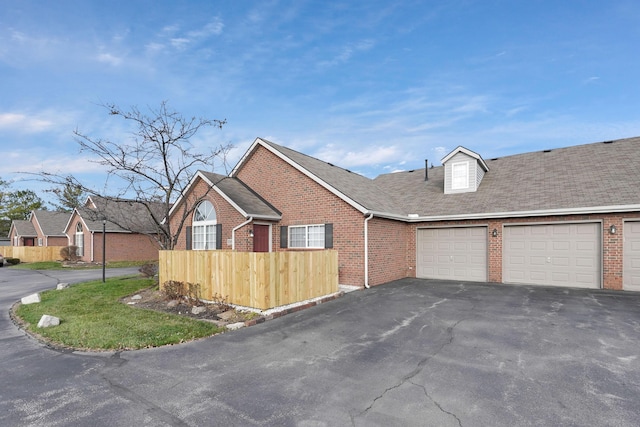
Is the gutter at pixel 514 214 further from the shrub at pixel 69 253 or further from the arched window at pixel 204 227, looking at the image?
the shrub at pixel 69 253

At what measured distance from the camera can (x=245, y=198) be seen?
1446cm

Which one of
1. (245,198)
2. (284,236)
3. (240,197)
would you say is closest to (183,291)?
(284,236)

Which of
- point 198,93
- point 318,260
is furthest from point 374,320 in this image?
point 198,93

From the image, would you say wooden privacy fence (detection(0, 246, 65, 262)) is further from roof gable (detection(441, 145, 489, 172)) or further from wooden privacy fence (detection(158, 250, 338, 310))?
roof gable (detection(441, 145, 489, 172))

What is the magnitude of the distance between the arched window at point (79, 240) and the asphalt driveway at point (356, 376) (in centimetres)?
2572

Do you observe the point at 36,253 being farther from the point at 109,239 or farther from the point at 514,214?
the point at 514,214

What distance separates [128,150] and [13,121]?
972 cm

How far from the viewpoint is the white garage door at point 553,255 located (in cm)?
1138

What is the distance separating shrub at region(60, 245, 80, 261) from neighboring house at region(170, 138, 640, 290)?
18.3 metres

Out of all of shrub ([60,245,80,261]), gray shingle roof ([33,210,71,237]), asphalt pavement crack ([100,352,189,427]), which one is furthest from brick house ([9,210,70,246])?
asphalt pavement crack ([100,352,189,427])

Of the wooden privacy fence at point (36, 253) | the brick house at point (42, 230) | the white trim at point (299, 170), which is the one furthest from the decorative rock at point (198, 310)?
the brick house at point (42, 230)

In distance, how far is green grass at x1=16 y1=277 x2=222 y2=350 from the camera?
616cm

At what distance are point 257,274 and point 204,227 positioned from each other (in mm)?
8073

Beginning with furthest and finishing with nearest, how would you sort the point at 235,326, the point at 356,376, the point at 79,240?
the point at 79,240
the point at 235,326
the point at 356,376
